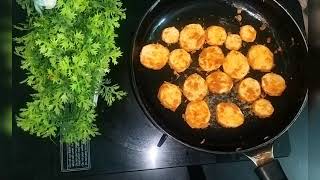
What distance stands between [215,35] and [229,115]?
0.71 ft

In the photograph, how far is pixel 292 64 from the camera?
129 centimetres

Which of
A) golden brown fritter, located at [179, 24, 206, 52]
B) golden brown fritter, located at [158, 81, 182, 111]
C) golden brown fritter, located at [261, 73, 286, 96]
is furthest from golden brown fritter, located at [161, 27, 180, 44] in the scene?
golden brown fritter, located at [261, 73, 286, 96]

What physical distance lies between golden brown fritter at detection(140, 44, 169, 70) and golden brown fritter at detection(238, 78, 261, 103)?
22 cm

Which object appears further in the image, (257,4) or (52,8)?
(257,4)

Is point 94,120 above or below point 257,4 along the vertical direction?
below

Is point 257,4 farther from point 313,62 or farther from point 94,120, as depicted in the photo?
point 94,120

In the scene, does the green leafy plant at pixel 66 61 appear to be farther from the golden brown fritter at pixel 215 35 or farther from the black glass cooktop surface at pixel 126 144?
the golden brown fritter at pixel 215 35

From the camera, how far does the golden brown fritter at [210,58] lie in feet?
4.00

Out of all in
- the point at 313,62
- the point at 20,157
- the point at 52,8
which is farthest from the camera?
the point at 313,62

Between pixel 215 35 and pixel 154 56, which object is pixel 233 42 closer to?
pixel 215 35

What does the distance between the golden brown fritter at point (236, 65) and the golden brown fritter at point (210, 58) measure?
0.02m

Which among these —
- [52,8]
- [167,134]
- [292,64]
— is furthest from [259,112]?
[52,8]

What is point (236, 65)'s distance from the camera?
123 centimetres

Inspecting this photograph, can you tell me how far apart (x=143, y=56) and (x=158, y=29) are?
0.33ft
